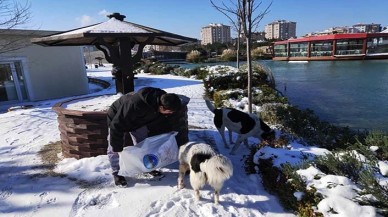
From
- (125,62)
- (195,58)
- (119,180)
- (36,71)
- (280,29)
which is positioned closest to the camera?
(119,180)

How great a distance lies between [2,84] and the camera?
12.8 meters

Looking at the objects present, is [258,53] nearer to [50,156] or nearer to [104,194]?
[50,156]

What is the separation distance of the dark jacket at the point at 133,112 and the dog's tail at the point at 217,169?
0.97 metres

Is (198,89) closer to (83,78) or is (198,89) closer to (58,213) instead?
(83,78)

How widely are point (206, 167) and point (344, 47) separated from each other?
117ft

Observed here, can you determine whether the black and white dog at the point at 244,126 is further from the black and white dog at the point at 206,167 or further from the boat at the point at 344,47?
the boat at the point at 344,47

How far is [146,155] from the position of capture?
12.1ft

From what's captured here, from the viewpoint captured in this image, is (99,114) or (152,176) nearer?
(152,176)

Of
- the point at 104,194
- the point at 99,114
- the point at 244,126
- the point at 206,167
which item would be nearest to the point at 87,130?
the point at 99,114

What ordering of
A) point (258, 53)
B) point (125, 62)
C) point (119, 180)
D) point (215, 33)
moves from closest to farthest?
point (119, 180) < point (125, 62) < point (258, 53) < point (215, 33)

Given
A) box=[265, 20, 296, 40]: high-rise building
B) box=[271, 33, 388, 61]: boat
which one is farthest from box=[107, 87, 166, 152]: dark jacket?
box=[265, 20, 296, 40]: high-rise building

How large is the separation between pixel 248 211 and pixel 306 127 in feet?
12.4

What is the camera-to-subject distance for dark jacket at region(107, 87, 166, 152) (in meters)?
3.34

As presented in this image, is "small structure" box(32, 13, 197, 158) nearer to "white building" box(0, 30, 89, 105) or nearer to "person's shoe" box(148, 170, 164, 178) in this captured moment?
"person's shoe" box(148, 170, 164, 178)
